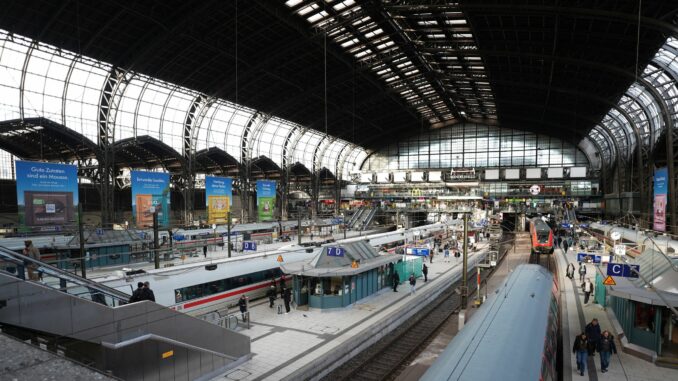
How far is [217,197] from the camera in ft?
115

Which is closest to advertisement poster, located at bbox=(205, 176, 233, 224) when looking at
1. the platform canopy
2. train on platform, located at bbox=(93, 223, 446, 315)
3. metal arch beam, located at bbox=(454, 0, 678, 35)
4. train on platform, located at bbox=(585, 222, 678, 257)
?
train on platform, located at bbox=(93, 223, 446, 315)

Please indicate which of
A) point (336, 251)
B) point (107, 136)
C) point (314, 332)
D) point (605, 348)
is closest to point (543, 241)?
point (336, 251)

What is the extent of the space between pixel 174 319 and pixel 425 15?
30.9m

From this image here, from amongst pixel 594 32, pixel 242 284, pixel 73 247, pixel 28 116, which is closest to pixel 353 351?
pixel 242 284

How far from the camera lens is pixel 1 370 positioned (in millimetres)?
4273

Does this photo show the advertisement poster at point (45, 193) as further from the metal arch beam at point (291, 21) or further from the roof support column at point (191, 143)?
the roof support column at point (191, 143)

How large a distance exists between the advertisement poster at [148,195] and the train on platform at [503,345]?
2499 centimetres

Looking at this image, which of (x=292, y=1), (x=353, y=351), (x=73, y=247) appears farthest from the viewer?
(x=292, y=1)

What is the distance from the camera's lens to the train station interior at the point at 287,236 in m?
10.0

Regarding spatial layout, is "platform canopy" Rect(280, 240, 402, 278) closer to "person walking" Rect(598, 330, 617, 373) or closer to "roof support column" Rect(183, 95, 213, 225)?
"person walking" Rect(598, 330, 617, 373)

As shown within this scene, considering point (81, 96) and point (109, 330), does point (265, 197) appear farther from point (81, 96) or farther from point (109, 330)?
point (109, 330)

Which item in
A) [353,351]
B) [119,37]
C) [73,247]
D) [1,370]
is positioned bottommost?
[353,351]

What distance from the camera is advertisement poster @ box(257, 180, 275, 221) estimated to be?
41.2 meters

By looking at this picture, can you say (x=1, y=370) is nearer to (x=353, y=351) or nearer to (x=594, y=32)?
(x=353, y=351)
